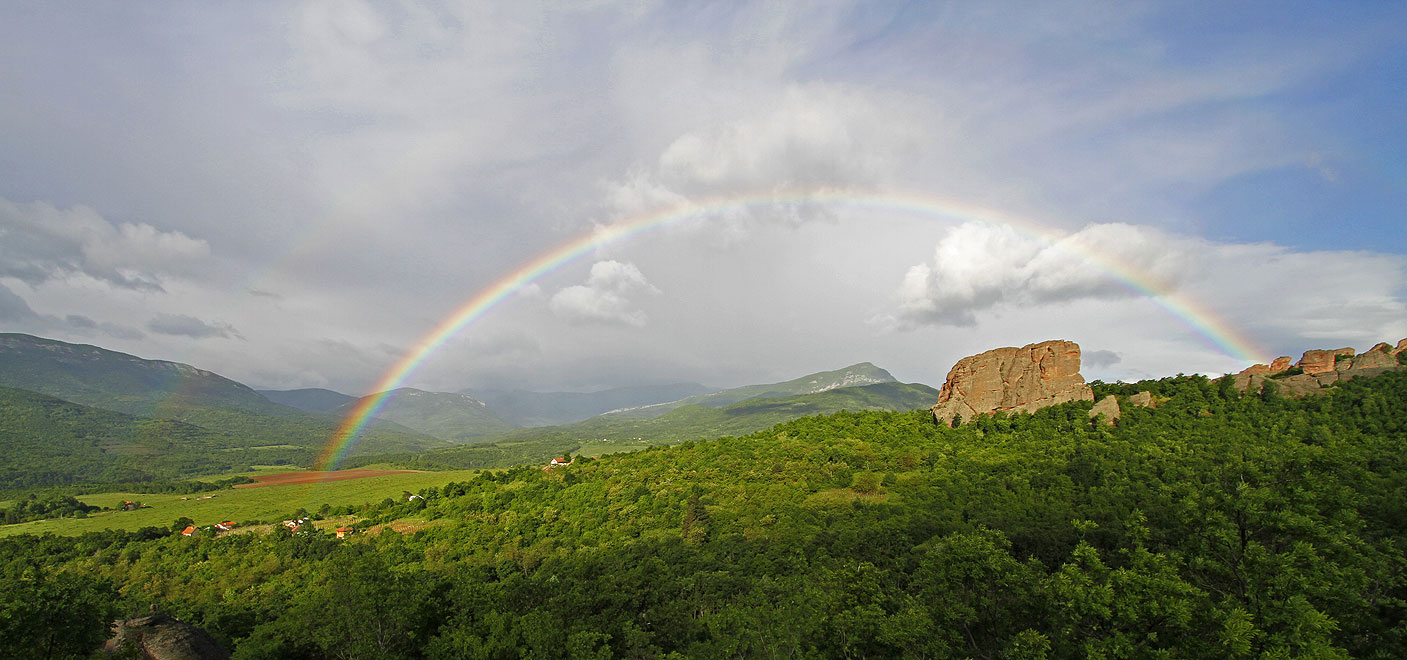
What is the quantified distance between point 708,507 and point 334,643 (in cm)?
4343

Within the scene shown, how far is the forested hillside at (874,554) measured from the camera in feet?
56.1

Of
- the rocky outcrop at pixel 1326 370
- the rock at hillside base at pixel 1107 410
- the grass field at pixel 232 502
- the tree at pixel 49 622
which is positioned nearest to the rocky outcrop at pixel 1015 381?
the rock at hillside base at pixel 1107 410

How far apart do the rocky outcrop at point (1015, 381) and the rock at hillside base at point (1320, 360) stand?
24.3m

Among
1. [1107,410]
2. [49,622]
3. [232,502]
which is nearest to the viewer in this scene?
[49,622]

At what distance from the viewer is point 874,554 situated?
3831cm

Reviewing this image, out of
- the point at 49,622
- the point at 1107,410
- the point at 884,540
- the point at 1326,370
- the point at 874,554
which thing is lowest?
the point at 884,540

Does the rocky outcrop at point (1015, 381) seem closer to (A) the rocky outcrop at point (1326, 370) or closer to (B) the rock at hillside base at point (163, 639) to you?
(A) the rocky outcrop at point (1326, 370)

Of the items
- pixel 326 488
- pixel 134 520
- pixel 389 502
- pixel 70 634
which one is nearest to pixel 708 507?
pixel 70 634

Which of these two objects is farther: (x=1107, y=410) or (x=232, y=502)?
(x=232, y=502)

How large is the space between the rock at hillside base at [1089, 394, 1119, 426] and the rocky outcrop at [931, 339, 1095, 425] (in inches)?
164

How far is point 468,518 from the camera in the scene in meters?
66.2

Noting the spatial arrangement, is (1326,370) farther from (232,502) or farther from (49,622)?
(232,502)

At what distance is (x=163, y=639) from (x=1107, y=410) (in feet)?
313

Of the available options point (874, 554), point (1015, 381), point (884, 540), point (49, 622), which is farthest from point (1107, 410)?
point (49, 622)
